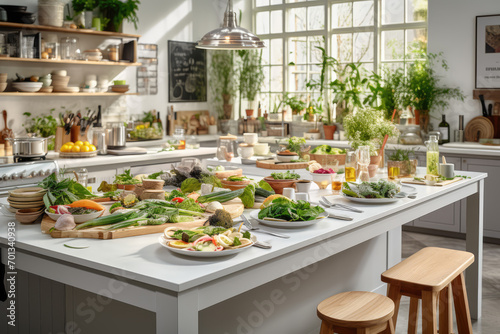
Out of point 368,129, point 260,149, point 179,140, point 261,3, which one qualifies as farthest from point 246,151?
point 261,3

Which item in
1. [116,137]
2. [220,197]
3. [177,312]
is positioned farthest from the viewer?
[116,137]

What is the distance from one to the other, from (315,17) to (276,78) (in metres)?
1.02

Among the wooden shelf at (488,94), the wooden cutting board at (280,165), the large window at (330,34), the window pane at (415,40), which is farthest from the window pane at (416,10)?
the wooden cutting board at (280,165)

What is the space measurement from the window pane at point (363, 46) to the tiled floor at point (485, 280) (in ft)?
7.72

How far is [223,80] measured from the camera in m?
8.22

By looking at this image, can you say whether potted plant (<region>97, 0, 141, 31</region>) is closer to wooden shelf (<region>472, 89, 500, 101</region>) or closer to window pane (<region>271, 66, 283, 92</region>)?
window pane (<region>271, 66, 283, 92</region>)

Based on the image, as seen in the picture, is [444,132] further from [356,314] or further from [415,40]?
[356,314]

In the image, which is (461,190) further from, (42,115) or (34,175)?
(42,115)

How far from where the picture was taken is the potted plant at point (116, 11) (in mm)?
6517

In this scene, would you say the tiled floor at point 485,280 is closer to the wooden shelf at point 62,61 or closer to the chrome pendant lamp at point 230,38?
the chrome pendant lamp at point 230,38

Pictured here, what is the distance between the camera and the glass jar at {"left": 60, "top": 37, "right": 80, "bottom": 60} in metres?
6.14

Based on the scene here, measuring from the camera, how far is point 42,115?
6188 millimetres

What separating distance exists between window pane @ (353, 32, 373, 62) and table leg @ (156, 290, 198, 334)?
6005 mm

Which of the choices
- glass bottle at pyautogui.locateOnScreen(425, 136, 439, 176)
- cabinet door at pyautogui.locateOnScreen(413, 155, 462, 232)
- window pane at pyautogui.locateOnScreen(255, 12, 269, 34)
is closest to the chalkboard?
window pane at pyautogui.locateOnScreen(255, 12, 269, 34)
